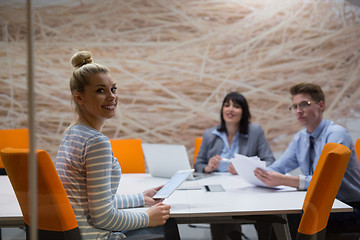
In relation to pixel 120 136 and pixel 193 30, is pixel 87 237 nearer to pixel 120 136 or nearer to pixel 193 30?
pixel 120 136

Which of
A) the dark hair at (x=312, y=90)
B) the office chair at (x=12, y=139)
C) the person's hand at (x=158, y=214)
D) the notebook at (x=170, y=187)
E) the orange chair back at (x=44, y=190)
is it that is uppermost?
the dark hair at (x=312, y=90)

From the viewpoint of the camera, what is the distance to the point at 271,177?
2143 mm

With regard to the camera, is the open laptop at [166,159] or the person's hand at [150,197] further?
the open laptop at [166,159]

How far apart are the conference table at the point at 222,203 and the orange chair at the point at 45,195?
14 centimetres

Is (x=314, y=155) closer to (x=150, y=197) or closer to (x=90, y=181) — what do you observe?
(x=150, y=197)

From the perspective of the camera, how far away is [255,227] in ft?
6.93

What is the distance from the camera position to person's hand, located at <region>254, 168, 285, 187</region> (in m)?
2.14

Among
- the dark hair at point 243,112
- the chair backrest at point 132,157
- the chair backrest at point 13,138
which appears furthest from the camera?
the dark hair at point 243,112

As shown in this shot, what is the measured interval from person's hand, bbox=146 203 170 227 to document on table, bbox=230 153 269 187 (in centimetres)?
65

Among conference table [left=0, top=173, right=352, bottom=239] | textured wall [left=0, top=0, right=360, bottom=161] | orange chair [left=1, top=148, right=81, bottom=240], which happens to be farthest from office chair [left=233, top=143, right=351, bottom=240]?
textured wall [left=0, top=0, right=360, bottom=161]

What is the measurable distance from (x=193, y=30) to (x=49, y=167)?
3564 millimetres

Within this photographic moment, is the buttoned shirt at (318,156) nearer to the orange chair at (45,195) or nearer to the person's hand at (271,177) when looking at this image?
the person's hand at (271,177)

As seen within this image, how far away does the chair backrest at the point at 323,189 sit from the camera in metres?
1.52

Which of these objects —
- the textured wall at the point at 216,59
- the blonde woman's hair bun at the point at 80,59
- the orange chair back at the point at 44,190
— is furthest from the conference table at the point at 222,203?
the textured wall at the point at 216,59
